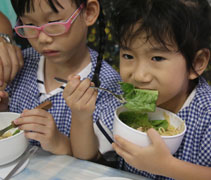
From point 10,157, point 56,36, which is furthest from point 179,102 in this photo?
point 10,157

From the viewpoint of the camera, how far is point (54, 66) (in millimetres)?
1423

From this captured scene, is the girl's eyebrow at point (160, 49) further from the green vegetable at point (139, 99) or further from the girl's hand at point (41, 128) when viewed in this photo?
the girl's hand at point (41, 128)

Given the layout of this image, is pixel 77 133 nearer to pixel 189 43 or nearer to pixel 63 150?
pixel 63 150

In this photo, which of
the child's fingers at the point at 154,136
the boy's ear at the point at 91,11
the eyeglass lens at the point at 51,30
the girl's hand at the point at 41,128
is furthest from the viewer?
the boy's ear at the point at 91,11

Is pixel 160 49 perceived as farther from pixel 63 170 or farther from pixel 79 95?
pixel 63 170

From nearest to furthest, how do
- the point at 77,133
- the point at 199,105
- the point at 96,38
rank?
1. the point at 199,105
2. the point at 77,133
3. the point at 96,38

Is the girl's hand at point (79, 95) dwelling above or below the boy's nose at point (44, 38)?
below

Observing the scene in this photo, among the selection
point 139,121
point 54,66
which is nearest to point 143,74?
point 139,121

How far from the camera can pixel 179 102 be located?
1132mm

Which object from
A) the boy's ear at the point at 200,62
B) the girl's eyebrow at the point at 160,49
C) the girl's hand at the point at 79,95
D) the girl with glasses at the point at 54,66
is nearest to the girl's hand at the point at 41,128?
the girl with glasses at the point at 54,66

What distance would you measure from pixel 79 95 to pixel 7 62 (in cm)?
56

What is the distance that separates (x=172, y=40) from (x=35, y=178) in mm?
774

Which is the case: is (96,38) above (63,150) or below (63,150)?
above

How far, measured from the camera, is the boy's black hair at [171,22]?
2.82 ft
